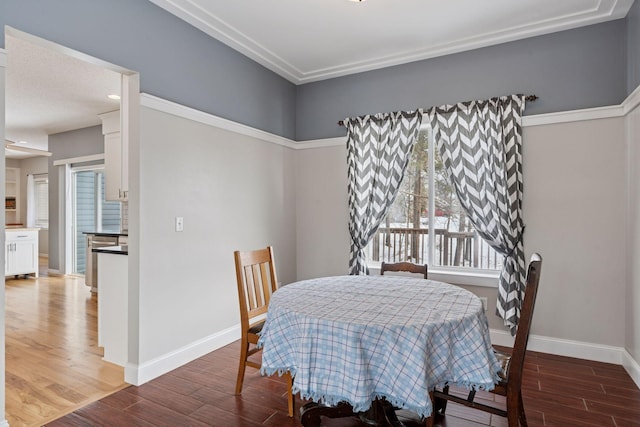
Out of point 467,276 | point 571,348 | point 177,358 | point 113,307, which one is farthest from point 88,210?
point 571,348

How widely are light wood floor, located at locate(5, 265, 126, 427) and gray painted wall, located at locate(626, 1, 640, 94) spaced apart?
4.36 metres

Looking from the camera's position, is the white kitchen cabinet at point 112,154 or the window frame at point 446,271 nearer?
the window frame at point 446,271

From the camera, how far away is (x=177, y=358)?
290 cm

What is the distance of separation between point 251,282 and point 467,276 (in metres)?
2.07

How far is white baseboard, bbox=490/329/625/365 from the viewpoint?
2955 mm

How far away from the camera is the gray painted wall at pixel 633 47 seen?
8.67 feet

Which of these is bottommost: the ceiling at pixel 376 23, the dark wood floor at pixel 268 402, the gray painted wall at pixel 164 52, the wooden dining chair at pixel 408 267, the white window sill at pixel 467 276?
the dark wood floor at pixel 268 402

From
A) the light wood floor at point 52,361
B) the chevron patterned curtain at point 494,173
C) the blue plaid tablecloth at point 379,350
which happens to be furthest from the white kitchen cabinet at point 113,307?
the chevron patterned curtain at point 494,173

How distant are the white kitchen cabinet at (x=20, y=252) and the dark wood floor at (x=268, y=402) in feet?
17.8

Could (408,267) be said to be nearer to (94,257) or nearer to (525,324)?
(525,324)

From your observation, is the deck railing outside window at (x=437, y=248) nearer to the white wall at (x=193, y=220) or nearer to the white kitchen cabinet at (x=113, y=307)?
the white wall at (x=193, y=220)

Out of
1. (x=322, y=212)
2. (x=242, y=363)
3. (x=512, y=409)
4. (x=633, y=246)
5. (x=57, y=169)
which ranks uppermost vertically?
(x=57, y=169)

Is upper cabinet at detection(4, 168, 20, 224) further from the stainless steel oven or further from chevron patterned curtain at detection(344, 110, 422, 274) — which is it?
chevron patterned curtain at detection(344, 110, 422, 274)

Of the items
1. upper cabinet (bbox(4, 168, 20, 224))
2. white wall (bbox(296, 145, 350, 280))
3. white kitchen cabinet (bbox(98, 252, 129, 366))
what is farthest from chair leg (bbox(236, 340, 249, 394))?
upper cabinet (bbox(4, 168, 20, 224))
